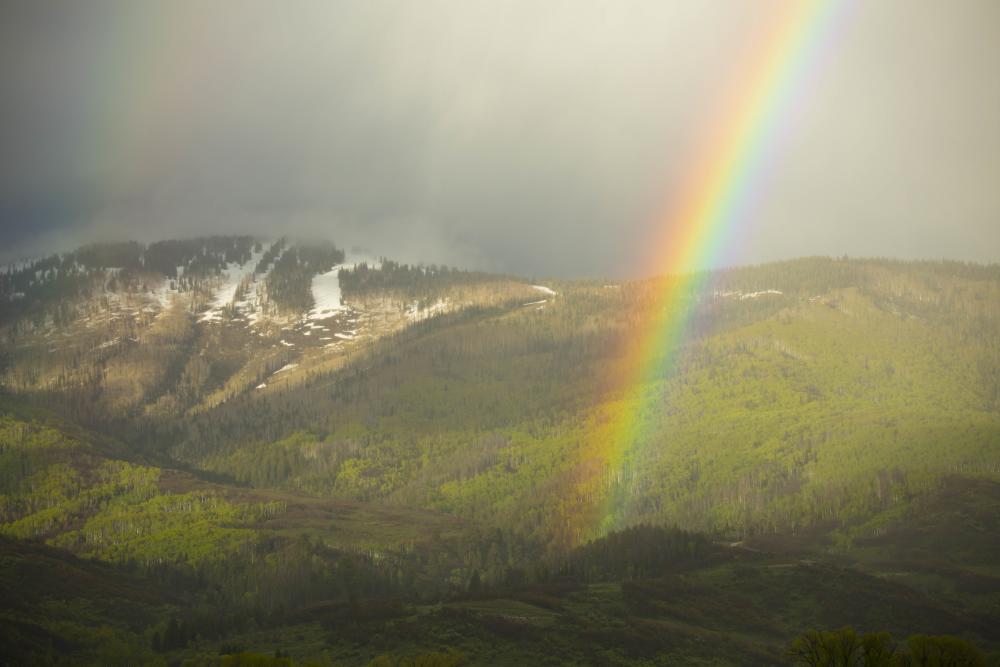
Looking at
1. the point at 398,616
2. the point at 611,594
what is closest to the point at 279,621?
the point at 398,616

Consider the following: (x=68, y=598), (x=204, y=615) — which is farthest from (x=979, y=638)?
(x=68, y=598)

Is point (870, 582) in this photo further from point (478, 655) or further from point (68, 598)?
point (68, 598)

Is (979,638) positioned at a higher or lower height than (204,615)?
lower

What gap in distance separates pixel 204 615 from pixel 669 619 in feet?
279

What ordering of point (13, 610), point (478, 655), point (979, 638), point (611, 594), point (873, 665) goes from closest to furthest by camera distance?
point (873, 665)
point (478, 655)
point (979, 638)
point (13, 610)
point (611, 594)

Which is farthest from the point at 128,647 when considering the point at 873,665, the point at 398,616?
the point at 873,665

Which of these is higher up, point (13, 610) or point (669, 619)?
point (13, 610)

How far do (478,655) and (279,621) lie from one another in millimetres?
41988

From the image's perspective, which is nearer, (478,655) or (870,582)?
(478,655)

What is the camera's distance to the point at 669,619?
554ft

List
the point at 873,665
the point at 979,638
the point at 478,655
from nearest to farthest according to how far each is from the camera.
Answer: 1. the point at 873,665
2. the point at 478,655
3. the point at 979,638

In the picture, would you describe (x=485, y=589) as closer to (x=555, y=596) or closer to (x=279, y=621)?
(x=555, y=596)

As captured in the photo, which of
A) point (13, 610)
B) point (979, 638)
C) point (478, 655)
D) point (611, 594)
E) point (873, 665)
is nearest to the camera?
point (873, 665)

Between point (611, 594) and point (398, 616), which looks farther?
point (611, 594)
